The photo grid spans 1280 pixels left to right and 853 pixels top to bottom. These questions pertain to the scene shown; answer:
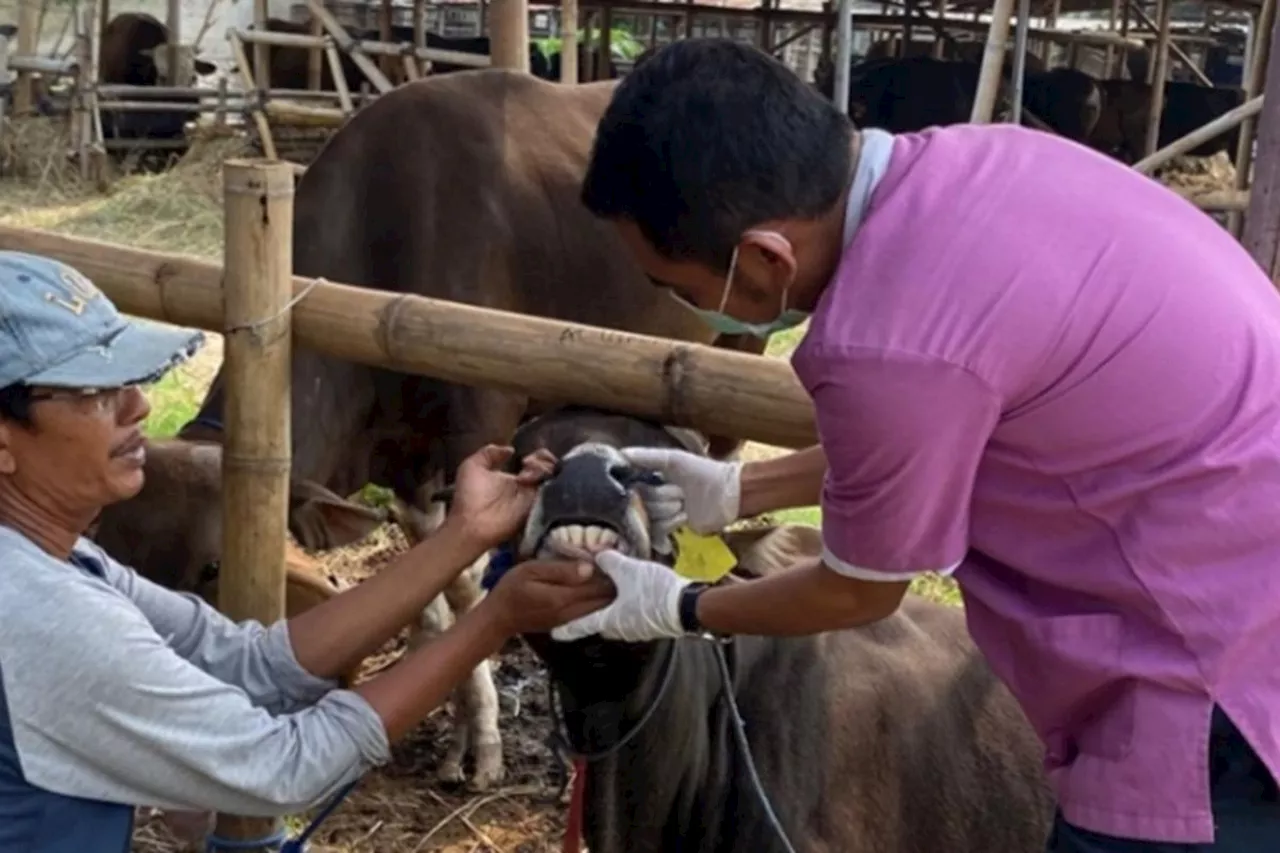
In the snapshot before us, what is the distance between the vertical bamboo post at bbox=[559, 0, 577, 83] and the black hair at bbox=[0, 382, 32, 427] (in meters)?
5.30

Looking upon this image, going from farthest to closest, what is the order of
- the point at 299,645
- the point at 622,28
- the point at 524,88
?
the point at 622,28 → the point at 524,88 → the point at 299,645

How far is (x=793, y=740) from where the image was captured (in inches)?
126

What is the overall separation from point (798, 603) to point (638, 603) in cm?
31

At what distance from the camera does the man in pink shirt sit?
1.95m

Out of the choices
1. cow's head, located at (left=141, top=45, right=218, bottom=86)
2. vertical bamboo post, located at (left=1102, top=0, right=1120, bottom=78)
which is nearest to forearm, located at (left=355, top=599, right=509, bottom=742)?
cow's head, located at (left=141, top=45, right=218, bottom=86)

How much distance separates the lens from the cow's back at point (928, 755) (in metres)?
3.23

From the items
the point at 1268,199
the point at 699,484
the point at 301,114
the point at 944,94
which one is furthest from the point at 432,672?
the point at 944,94

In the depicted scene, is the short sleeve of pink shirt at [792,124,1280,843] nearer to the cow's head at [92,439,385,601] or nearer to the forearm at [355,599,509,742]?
the forearm at [355,599,509,742]

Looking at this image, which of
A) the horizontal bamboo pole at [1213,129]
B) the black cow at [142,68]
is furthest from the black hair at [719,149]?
the black cow at [142,68]

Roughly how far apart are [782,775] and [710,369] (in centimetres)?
85

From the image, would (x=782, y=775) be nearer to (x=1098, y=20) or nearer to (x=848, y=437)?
(x=848, y=437)

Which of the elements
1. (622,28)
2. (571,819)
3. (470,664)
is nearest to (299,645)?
(470,664)

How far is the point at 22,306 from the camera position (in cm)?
232

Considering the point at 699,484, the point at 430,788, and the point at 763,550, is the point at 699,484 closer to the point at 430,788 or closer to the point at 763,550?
the point at 763,550
